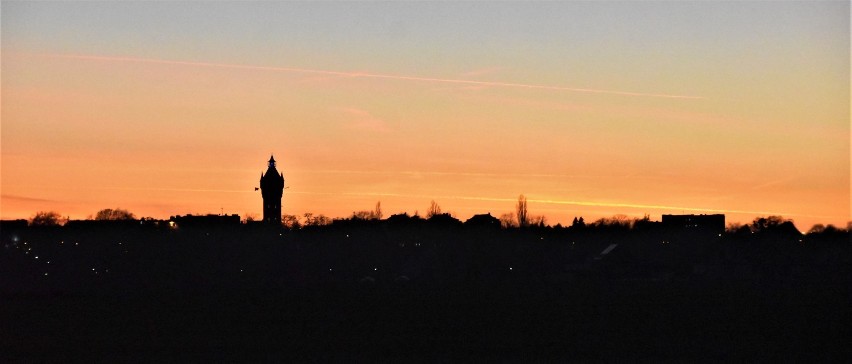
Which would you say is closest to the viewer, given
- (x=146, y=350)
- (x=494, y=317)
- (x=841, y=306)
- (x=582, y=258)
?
(x=146, y=350)

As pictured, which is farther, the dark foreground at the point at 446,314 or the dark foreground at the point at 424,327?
the dark foreground at the point at 446,314

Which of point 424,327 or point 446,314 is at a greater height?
point 446,314

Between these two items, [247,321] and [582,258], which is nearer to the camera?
[247,321]

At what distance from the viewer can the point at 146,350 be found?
6016 cm

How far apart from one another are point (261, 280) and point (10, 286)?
100 feet

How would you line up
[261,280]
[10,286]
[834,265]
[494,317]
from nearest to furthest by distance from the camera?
[494,317] < [10,286] < [261,280] < [834,265]

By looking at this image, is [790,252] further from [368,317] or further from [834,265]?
[368,317]

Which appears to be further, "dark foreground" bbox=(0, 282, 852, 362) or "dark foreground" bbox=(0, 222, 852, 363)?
"dark foreground" bbox=(0, 222, 852, 363)

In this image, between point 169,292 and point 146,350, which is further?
point 169,292

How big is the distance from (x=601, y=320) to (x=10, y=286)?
77010 millimetres

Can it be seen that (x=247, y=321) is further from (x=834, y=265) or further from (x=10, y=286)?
(x=834, y=265)

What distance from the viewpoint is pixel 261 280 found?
164m

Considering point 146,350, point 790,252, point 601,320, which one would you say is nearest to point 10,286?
point 601,320

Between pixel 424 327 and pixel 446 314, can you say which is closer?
pixel 424 327
